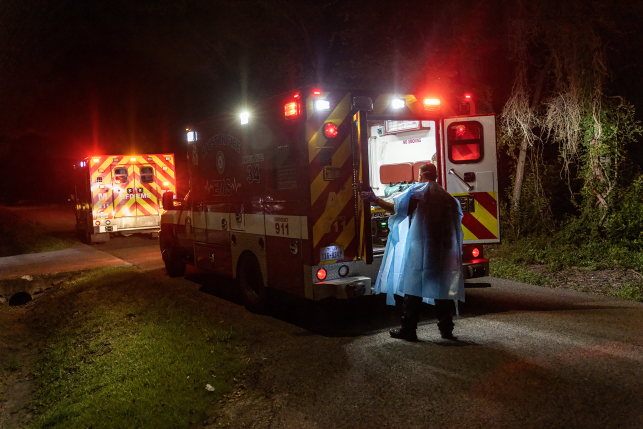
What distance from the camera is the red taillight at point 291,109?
6512mm

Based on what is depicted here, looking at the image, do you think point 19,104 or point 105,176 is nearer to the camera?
point 105,176

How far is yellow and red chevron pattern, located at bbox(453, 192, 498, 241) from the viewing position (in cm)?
713

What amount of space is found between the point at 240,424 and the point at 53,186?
54.0 m

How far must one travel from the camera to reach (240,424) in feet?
14.4

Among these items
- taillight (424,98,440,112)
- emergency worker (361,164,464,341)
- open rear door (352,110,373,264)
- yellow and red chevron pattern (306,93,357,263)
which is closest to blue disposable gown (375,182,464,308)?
emergency worker (361,164,464,341)

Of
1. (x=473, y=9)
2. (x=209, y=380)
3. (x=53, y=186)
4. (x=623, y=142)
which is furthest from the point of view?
(x=53, y=186)

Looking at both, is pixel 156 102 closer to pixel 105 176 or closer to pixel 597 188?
pixel 105 176

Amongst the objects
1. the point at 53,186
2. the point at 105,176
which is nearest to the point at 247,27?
the point at 105,176

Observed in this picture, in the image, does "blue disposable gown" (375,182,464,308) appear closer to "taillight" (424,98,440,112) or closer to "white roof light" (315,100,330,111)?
"white roof light" (315,100,330,111)

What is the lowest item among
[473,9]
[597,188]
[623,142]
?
[597,188]

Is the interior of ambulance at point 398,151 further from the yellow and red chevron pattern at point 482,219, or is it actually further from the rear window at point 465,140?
the yellow and red chevron pattern at point 482,219

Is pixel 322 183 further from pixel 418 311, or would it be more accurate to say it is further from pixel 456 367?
pixel 456 367

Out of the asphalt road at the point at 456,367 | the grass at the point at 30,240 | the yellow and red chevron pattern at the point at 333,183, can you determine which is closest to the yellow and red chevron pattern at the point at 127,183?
the grass at the point at 30,240

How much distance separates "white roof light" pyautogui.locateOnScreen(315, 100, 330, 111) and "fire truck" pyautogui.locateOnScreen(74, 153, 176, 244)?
1163 centimetres
